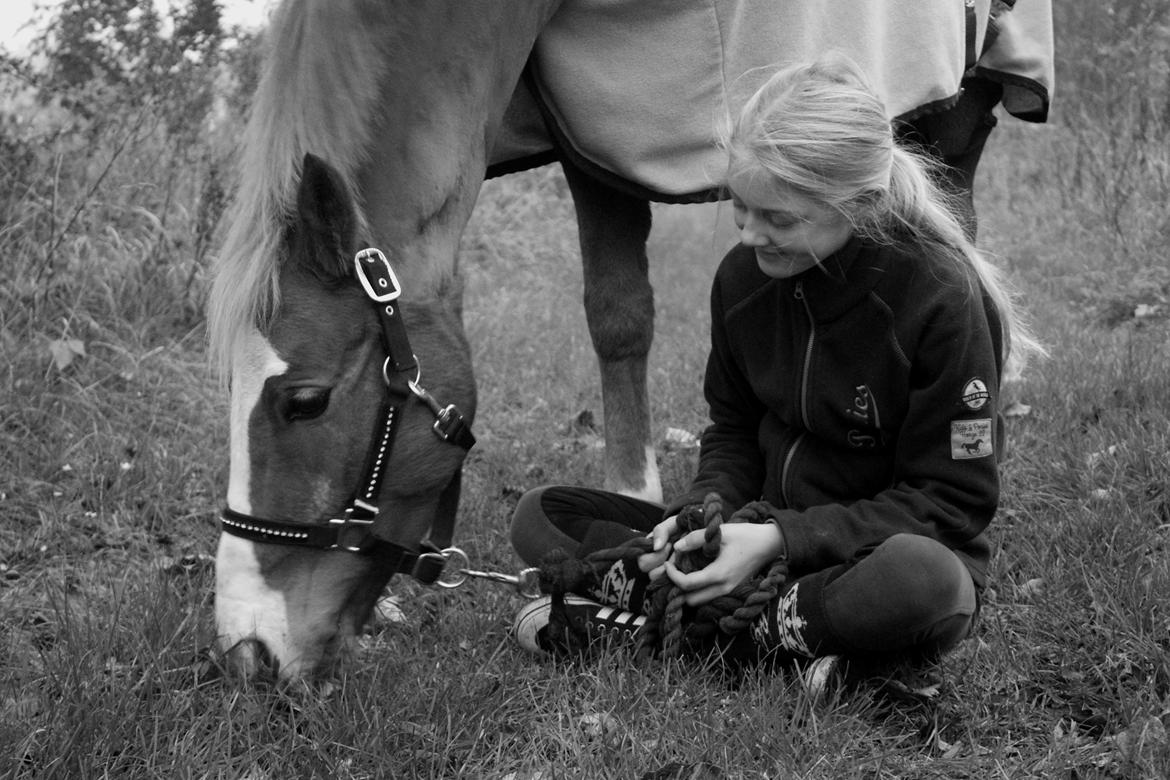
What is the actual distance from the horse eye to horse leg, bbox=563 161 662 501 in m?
1.09

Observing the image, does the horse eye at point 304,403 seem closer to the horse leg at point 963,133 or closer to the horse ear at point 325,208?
the horse ear at point 325,208

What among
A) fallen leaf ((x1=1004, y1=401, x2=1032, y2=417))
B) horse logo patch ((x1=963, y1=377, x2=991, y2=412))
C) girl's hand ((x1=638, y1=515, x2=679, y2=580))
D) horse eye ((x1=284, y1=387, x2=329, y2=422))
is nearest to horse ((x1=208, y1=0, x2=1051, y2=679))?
horse eye ((x1=284, y1=387, x2=329, y2=422))

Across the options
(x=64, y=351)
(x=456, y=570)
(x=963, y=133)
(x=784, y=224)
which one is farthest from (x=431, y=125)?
(x=64, y=351)

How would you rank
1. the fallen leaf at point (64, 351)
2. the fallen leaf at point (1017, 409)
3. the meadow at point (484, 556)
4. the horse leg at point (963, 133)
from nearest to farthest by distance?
the meadow at point (484, 556) → the horse leg at point (963, 133) → the fallen leaf at point (1017, 409) → the fallen leaf at point (64, 351)

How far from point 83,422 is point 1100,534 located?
117 inches

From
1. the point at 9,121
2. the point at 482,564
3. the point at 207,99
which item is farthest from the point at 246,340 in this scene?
the point at 207,99

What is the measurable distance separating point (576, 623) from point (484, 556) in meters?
0.73

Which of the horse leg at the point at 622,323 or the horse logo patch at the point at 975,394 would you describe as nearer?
the horse logo patch at the point at 975,394

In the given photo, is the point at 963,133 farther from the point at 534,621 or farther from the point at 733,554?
the point at 534,621

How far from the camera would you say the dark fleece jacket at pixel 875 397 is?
210cm

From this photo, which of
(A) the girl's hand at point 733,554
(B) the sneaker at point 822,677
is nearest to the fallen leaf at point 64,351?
(A) the girl's hand at point 733,554

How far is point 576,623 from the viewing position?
237 centimetres

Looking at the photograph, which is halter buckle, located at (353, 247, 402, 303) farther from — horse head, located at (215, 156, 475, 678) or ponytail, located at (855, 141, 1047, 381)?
ponytail, located at (855, 141, 1047, 381)

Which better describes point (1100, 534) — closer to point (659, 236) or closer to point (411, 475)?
point (411, 475)
